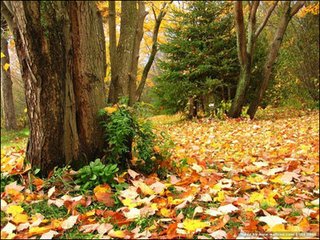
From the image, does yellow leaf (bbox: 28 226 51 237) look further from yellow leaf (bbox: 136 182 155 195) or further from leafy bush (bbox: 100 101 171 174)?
leafy bush (bbox: 100 101 171 174)

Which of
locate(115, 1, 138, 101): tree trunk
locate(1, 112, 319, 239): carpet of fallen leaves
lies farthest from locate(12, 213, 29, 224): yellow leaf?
locate(115, 1, 138, 101): tree trunk

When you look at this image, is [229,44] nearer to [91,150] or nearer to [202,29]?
[202,29]

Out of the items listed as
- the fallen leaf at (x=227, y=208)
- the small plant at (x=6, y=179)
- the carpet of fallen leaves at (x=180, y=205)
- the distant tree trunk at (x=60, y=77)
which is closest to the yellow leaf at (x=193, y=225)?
the carpet of fallen leaves at (x=180, y=205)

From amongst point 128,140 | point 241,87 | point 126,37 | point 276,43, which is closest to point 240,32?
point 276,43

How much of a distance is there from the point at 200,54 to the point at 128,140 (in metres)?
7.80

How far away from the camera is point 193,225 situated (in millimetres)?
1851

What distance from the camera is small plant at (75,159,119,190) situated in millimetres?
2619

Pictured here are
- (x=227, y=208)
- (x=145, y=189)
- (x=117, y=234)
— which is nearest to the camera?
(x=117, y=234)

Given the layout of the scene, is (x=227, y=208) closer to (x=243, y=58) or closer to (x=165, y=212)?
(x=165, y=212)

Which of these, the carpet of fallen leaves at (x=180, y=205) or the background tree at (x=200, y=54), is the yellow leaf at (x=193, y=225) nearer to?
the carpet of fallen leaves at (x=180, y=205)

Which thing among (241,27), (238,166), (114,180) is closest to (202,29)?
(241,27)

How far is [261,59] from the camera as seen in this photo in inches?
434

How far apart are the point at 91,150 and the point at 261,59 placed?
9.23m

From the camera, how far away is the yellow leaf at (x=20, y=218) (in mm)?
2033
